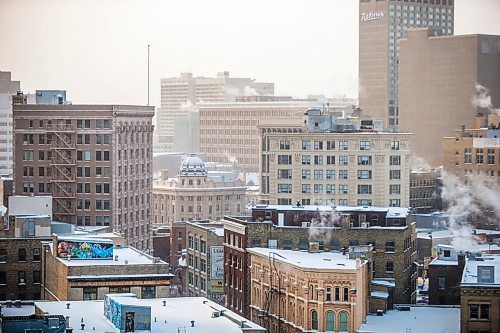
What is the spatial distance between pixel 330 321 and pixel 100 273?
1784 centimetres

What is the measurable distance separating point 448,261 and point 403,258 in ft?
29.5

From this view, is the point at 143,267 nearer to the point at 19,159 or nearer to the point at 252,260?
the point at 252,260

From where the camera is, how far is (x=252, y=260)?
12688 centimetres

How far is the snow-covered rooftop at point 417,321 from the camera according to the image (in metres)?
112

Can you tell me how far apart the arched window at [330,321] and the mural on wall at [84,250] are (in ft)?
59.6

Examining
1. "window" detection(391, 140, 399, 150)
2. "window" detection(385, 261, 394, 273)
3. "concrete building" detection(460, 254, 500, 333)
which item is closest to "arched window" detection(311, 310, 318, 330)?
"concrete building" detection(460, 254, 500, 333)

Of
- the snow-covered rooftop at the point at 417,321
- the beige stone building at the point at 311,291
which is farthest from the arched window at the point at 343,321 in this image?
the snow-covered rooftop at the point at 417,321

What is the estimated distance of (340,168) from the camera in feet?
546

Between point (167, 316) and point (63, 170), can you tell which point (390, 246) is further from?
point (63, 170)

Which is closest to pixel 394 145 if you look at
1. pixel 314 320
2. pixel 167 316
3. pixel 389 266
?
pixel 389 266

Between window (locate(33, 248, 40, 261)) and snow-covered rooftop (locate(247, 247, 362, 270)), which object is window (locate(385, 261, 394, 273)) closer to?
snow-covered rooftop (locate(247, 247, 362, 270))

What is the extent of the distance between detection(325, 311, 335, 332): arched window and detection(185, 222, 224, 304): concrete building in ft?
91.6

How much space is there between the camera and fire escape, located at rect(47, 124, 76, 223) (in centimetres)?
17100

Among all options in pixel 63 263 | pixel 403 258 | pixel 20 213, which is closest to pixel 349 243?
pixel 403 258
